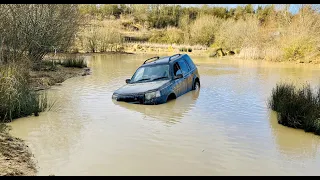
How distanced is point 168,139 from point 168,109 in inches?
121

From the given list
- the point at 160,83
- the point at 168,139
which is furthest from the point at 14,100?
the point at 160,83

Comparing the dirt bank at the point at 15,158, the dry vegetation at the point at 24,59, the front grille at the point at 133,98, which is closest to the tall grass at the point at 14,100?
the dry vegetation at the point at 24,59

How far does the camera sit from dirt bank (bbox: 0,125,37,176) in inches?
204

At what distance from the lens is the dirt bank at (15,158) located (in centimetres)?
517

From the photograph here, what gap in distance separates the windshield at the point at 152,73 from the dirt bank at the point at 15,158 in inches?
220

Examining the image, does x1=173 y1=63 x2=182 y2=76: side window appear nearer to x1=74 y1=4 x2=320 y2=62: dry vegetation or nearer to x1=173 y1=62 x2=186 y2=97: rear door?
x1=173 y1=62 x2=186 y2=97: rear door

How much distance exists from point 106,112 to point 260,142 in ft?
15.7

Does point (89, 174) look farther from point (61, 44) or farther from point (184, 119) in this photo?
point (61, 44)

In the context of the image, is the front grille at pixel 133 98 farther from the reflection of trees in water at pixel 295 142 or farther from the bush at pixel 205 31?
the bush at pixel 205 31

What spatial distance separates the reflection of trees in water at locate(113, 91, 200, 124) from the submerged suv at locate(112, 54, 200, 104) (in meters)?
0.19

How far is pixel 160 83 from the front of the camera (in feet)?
36.0

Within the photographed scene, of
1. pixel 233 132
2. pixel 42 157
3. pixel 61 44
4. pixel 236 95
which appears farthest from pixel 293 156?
pixel 61 44

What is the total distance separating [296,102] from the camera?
8617mm

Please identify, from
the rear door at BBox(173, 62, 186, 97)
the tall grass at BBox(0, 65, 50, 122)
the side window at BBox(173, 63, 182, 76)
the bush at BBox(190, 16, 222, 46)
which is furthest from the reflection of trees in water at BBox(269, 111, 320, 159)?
the bush at BBox(190, 16, 222, 46)
